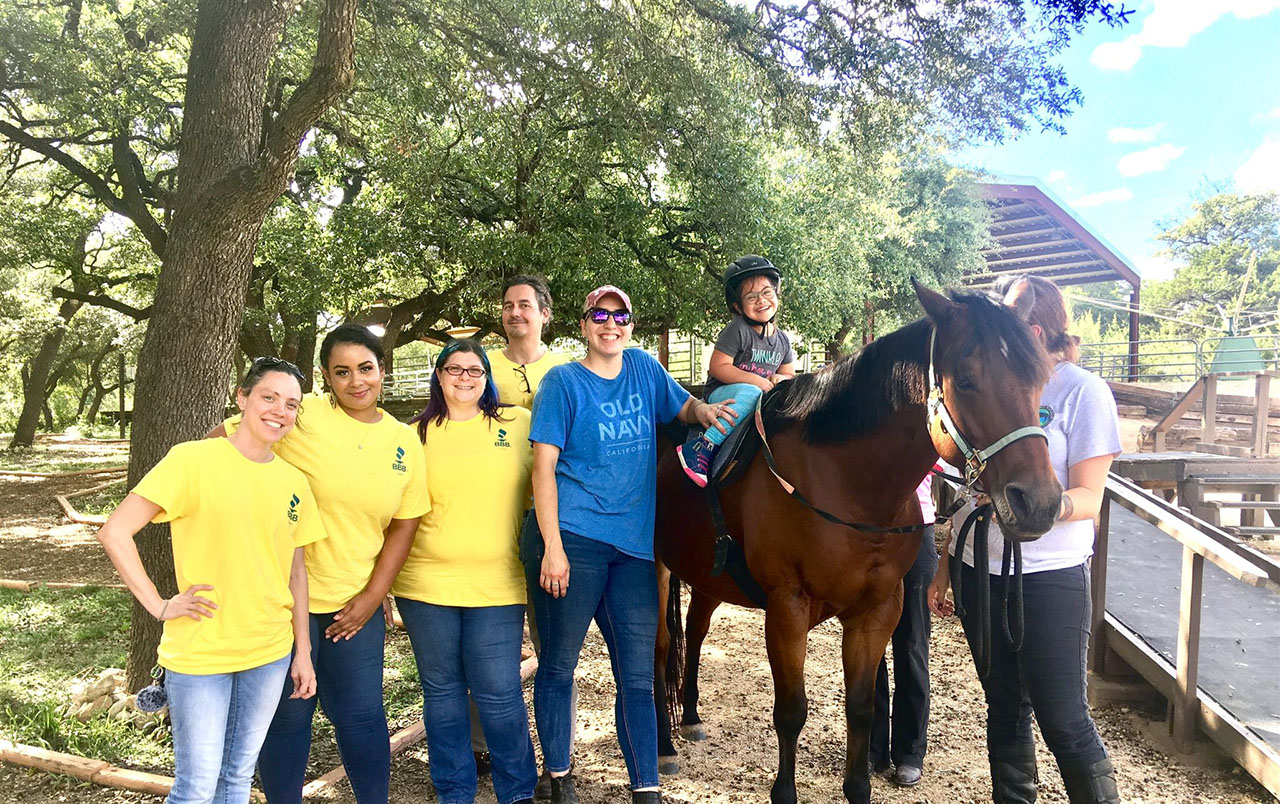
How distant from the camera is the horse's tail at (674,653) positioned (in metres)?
3.81

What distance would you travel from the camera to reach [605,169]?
1010cm

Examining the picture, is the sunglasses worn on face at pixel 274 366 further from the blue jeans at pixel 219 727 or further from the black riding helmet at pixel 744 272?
the black riding helmet at pixel 744 272

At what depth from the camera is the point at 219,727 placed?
2119 millimetres

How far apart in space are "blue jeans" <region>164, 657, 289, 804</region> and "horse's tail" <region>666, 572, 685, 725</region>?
2028 millimetres

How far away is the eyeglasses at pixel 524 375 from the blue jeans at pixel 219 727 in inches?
55.4

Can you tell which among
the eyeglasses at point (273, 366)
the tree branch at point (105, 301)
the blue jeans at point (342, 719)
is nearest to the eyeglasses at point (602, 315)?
the eyeglasses at point (273, 366)

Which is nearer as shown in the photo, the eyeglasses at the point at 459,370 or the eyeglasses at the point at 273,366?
the eyeglasses at the point at 273,366

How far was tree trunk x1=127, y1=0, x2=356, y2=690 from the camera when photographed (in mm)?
3781

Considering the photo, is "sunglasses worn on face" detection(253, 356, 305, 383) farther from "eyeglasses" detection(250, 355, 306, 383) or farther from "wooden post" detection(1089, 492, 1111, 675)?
"wooden post" detection(1089, 492, 1111, 675)

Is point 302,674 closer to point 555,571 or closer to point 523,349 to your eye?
point 555,571

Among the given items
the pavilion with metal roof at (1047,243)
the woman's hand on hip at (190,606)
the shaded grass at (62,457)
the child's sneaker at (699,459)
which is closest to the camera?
the woman's hand on hip at (190,606)

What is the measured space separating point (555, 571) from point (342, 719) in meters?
0.87

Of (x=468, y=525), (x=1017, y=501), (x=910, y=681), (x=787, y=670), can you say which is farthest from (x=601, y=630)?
(x=910, y=681)

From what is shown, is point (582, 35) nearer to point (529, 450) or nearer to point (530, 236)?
point (530, 236)
